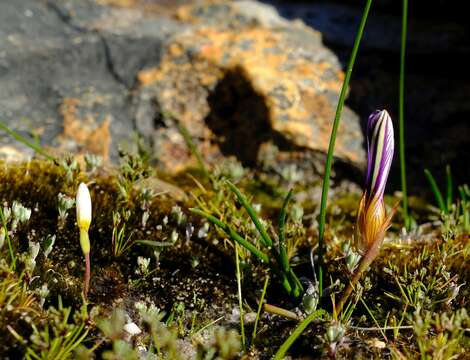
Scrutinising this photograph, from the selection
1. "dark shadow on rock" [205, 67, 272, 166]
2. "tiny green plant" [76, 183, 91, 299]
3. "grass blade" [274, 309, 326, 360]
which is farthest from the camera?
"dark shadow on rock" [205, 67, 272, 166]

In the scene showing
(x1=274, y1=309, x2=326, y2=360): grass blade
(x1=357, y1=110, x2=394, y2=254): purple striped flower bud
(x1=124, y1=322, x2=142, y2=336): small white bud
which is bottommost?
(x1=124, y1=322, x2=142, y2=336): small white bud

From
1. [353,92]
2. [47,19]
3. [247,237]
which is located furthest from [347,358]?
[47,19]

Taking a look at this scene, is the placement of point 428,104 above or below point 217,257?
above

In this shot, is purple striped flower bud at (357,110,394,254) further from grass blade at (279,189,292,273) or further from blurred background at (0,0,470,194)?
blurred background at (0,0,470,194)

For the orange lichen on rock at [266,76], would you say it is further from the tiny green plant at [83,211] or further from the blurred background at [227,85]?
the tiny green plant at [83,211]

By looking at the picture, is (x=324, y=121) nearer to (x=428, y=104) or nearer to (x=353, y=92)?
(x=353, y=92)

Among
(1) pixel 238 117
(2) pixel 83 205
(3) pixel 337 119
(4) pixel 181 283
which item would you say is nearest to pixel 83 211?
(2) pixel 83 205

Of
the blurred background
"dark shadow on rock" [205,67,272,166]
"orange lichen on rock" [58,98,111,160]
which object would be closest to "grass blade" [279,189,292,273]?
the blurred background
